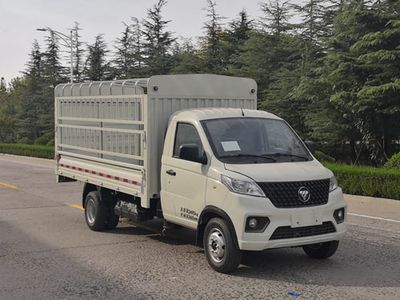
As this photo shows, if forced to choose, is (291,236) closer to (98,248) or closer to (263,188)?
(263,188)

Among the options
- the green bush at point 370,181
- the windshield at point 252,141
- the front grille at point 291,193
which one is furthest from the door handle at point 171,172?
the green bush at point 370,181

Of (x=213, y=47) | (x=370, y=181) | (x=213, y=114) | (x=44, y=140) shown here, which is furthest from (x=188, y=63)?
(x=213, y=114)

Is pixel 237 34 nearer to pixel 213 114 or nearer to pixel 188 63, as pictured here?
pixel 188 63

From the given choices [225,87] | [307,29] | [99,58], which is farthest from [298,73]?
[99,58]

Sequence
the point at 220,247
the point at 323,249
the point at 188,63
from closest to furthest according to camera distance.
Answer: the point at 220,247 < the point at 323,249 < the point at 188,63

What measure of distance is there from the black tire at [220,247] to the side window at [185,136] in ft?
3.73

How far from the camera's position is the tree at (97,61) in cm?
4380

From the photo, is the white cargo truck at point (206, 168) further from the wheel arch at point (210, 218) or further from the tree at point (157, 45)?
the tree at point (157, 45)

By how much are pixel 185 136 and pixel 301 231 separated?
6.60ft

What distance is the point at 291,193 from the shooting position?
634 centimetres

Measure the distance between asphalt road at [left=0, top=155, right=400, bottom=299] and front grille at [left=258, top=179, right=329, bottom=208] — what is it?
0.88 metres

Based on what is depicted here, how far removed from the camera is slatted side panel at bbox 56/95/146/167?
26.2 feet

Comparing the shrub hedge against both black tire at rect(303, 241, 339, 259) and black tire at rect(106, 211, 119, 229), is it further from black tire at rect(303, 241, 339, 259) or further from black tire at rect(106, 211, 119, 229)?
black tire at rect(106, 211, 119, 229)

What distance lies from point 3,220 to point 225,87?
16.9 ft
